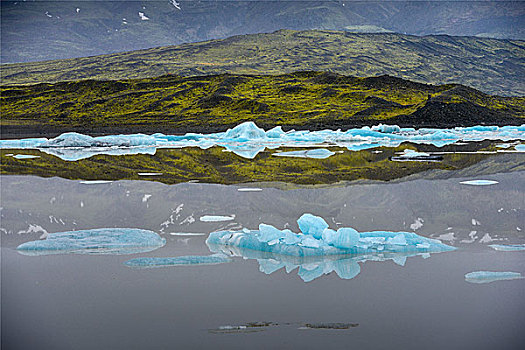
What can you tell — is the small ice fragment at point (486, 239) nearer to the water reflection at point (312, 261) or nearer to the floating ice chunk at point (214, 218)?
the water reflection at point (312, 261)

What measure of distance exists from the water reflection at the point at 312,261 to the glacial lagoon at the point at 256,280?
0.01 metres

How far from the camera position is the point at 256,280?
3.40 m

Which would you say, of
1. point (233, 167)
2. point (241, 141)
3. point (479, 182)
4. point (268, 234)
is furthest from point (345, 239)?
point (241, 141)

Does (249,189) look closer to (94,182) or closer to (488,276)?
(94,182)

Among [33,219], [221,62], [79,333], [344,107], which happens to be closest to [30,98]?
[344,107]

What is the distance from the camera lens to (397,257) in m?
3.93

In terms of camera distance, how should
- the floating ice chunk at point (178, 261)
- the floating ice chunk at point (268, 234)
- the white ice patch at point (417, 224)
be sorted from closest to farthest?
the floating ice chunk at point (178, 261)
the floating ice chunk at point (268, 234)
the white ice patch at point (417, 224)

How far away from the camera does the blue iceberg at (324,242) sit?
394cm

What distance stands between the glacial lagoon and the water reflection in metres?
0.01

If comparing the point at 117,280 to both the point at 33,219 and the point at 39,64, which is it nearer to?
the point at 33,219

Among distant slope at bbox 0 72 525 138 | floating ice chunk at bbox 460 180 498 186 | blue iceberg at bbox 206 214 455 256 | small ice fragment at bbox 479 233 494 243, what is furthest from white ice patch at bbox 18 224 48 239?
distant slope at bbox 0 72 525 138

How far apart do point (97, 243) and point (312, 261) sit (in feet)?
5.41

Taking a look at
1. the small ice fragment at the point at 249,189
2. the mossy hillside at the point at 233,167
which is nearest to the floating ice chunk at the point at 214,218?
the small ice fragment at the point at 249,189

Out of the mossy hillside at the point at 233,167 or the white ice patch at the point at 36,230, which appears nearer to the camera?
the white ice patch at the point at 36,230
